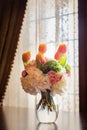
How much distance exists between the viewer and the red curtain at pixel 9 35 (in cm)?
306

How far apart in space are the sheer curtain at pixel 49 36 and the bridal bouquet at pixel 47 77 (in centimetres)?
118

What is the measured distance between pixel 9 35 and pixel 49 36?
0.50m

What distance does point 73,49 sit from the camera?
2.64 meters

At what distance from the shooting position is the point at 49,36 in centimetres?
286

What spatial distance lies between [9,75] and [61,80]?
6.11ft

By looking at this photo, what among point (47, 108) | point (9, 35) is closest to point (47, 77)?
point (47, 108)

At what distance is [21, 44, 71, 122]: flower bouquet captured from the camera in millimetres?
1284

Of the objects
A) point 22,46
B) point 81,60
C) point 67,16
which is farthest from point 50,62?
point 22,46

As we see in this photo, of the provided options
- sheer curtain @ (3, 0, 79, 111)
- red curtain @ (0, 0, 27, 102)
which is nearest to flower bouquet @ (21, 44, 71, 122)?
sheer curtain @ (3, 0, 79, 111)

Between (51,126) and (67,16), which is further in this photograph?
(67,16)

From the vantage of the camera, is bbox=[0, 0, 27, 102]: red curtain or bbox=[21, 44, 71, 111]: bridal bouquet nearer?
bbox=[21, 44, 71, 111]: bridal bouquet

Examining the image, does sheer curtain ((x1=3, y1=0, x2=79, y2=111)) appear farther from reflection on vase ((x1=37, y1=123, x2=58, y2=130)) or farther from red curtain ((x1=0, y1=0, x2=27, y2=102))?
reflection on vase ((x1=37, y1=123, x2=58, y2=130))

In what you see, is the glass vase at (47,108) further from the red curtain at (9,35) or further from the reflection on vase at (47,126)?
the red curtain at (9,35)

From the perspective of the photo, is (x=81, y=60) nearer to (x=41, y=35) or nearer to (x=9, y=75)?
(x=41, y=35)
